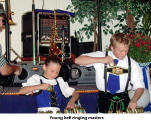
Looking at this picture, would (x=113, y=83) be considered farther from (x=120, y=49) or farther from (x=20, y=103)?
(x=20, y=103)

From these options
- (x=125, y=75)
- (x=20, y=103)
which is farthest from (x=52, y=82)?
(x=20, y=103)

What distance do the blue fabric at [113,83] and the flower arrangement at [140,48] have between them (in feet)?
1.74

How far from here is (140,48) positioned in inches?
120

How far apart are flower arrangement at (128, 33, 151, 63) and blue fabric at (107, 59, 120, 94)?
0.53 meters

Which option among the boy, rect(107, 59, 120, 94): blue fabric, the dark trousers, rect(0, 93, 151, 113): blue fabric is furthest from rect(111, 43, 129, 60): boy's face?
rect(0, 93, 151, 113): blue fabric

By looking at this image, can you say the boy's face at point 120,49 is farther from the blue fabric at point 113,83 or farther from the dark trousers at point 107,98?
the dark trousers at point 107,98

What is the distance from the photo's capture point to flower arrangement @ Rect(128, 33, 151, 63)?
3.04m

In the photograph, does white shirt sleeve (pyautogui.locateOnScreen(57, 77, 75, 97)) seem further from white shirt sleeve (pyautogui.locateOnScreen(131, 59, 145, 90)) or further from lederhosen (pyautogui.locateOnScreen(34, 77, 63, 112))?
white shirt sleeve (pyautogui.locateOnScreen(131, 59, 145, 90))

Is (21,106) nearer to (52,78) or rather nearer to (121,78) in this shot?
(52,78)

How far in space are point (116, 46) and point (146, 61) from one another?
2.42ft

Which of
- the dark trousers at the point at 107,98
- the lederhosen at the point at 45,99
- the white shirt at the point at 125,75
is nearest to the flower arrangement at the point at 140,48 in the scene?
the white shirt at the point at 125,75

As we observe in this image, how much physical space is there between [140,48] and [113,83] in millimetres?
635

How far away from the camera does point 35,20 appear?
4.40 metres

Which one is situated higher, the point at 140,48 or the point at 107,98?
the point at 140,48
